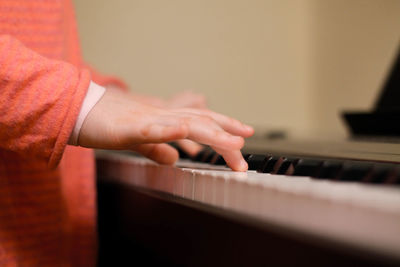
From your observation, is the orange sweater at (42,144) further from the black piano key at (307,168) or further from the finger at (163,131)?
the black piano key at (307,168)

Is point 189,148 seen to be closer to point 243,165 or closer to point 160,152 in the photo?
point 160,152

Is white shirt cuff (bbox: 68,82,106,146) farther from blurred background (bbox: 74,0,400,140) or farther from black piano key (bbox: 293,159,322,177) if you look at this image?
blurred background (bbox: 74,0,400,140)

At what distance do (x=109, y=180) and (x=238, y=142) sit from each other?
0.46 metres

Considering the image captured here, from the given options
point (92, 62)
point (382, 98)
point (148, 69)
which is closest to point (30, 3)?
point (92, 62)

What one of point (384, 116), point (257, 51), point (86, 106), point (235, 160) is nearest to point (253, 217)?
point (235, 160)


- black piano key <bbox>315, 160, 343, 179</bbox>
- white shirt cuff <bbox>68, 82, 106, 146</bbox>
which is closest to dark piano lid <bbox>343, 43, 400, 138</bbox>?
black piano key <bbox>315, 160, 343, 179</bbox>

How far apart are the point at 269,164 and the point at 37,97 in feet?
0.99

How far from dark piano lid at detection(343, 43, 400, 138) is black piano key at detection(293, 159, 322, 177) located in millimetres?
583

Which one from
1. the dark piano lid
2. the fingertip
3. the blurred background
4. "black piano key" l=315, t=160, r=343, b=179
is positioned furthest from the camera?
the blurred background

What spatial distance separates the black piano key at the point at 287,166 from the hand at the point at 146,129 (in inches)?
2.2

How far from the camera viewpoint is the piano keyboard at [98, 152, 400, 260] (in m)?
0.26

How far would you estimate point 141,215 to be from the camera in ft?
2.50

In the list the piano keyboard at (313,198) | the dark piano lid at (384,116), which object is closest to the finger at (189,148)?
the piano keyboard at (313,198)

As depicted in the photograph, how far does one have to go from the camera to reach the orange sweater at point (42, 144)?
0.48 meters
